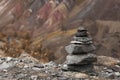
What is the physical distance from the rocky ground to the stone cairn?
472 millimetres

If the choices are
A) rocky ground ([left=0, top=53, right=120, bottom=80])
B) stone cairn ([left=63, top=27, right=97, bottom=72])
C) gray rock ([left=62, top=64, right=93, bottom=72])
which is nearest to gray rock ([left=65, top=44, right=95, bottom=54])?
stone cairn ([left=63, top=27, right=97, bottom=72])

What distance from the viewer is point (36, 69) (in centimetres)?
2412

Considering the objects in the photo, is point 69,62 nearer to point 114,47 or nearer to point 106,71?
point 106,71

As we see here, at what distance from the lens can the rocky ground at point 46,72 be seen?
73.2ft

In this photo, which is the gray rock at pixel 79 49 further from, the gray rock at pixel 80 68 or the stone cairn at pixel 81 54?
the gray rock at pixel 80 68

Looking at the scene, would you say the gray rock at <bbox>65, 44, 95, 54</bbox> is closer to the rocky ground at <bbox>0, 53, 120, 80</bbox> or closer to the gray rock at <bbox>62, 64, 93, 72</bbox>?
the gray rock at <bbox>62, 64, 93, 72</bbox>

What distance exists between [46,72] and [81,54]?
247 centimetres

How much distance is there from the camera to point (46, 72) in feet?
76.5

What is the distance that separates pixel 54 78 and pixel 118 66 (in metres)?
6.41

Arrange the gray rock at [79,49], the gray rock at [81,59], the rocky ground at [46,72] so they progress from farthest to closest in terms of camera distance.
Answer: the gray rock at [79,49] → the gray rock at [81,59] → the rocky ground at [46,72]

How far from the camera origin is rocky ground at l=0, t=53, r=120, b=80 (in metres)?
22.3

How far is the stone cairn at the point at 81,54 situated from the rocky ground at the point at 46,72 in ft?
1.55

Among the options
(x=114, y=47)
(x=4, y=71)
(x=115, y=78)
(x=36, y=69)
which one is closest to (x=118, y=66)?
(x=115, y=78)

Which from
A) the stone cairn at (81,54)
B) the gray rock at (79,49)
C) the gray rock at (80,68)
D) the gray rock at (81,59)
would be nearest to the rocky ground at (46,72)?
the gray rock at (80,68)
